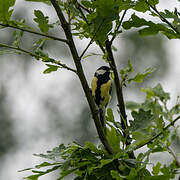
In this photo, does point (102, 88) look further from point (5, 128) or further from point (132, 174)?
point (5, 128)

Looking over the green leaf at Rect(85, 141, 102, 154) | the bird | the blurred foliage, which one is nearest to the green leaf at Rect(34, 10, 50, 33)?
the green leaf at Rect(85, 141, 102, 154)

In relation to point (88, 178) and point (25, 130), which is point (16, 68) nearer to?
point (25, 130)

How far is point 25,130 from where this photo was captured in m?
7.91

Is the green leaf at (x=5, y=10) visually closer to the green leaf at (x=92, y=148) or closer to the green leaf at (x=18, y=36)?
the green leaf at (x=18, y=36)

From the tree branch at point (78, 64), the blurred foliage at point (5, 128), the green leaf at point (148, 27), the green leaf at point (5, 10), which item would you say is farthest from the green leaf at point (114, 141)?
the blurred foliage at point (5, 128)

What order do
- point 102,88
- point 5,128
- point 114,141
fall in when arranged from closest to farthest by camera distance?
point 114,141, point 102,88, point 5,128

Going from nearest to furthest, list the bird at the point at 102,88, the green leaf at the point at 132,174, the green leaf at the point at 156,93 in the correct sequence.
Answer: the green leaf at the point at 132,174 < the green leaf at the point at 156,93 < the bird at the point at 102,88

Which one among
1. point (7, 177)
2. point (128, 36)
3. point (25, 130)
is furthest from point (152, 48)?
point (7, 177)

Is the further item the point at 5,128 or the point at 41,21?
the point at 5,128

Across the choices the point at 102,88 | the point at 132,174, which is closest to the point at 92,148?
the point at 132,174

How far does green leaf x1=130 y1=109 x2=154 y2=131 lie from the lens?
3.52 ft

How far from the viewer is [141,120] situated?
108 centimetres

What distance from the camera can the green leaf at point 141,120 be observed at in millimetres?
1072

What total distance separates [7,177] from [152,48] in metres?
3.83
